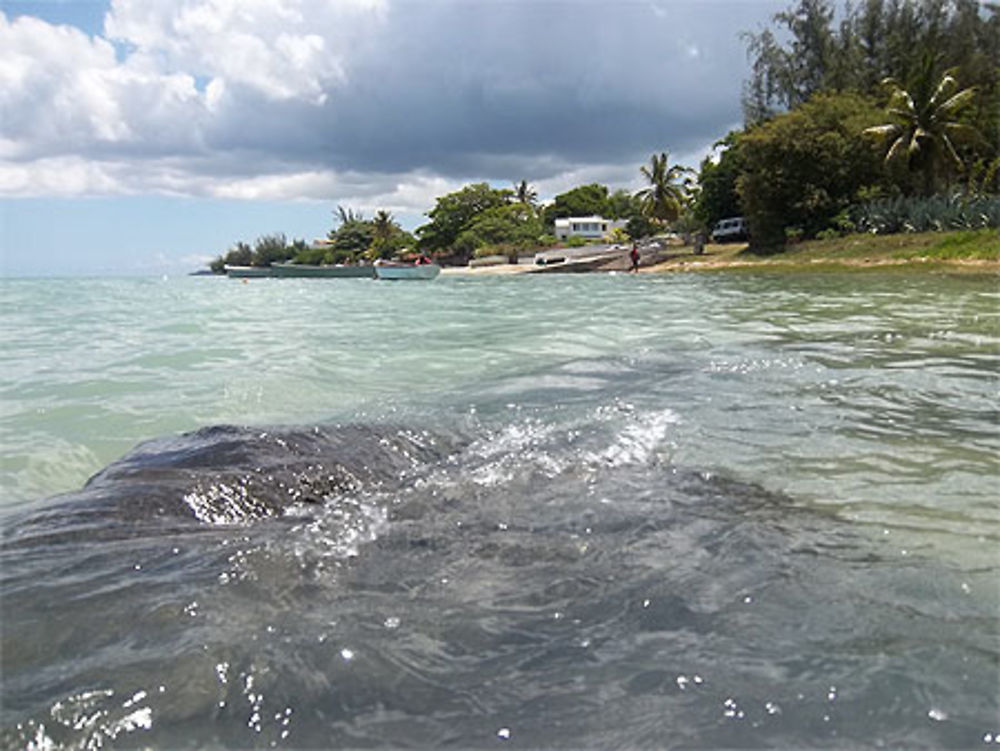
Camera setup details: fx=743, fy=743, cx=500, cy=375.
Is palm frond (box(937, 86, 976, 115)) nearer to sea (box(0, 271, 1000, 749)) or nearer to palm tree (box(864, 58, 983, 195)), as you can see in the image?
palm tree (box(864, 58, 983, 195))

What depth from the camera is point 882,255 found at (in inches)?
1340

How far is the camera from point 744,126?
57844 millimetres

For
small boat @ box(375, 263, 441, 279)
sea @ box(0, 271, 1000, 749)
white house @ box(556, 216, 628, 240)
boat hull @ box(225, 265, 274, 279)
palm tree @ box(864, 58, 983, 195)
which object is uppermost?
palm tree @ box(864, 58, 983, 195)

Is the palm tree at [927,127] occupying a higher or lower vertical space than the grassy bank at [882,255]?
higher

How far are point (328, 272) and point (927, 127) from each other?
187 feet

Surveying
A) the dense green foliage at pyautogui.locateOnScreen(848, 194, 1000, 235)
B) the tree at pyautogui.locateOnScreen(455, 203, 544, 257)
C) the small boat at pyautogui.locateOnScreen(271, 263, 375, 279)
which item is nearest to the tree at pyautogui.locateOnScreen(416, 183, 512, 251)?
the tree at pyautogui.locateOnScreen(455, 203, 544, 257)

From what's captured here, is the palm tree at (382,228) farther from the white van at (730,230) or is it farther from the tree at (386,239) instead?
the white van at (730,230)

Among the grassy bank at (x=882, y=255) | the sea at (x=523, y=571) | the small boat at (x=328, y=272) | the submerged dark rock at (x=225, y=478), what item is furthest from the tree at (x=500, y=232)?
the submerged dark rock at (x=225, y=478)

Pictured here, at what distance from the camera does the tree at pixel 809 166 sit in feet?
143

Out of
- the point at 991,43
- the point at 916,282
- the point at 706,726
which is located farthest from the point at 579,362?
the point at 991,43

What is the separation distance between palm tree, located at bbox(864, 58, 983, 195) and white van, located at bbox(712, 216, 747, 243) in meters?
16.8

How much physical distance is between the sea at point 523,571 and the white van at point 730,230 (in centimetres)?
5142

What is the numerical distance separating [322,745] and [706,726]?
116 cm

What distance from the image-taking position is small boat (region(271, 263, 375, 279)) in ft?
245
